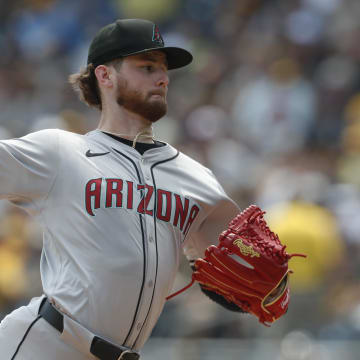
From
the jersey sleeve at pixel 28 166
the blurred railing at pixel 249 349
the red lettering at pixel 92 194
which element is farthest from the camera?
the blurred railing at pixel 249 349

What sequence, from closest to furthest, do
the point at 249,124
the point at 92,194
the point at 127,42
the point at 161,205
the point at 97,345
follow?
1. the point at 97,345
2. the point at 92,194
3. the point at 161,205
4. the point at 127,42
5. the point at 249,124

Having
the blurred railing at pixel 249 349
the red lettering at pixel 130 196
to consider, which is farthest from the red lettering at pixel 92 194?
the blurred railing at pixel 249 349

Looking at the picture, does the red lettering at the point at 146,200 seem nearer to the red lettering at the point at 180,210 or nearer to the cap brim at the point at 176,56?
the red lettering at the point at 180,210

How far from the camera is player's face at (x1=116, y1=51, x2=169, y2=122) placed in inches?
129

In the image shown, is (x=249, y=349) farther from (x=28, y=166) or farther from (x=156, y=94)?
(x=28, y=166)

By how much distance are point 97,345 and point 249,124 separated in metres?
5.59

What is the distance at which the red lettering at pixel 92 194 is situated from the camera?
302cm

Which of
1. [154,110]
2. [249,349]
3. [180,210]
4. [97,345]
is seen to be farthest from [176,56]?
[249,349]

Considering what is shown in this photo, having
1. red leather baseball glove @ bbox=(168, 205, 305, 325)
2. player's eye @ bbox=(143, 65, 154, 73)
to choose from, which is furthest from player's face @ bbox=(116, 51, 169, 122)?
red leather baseball glove @ bbox=(168, 205, 305, 325)

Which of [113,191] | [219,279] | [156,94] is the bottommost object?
[219,279]

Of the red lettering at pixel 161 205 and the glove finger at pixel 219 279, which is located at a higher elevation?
the red lettering at pixel 161 205

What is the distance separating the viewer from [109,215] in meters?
3.03

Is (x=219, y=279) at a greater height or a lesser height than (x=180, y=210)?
lesser

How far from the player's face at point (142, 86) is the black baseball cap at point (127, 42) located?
0.15ft
